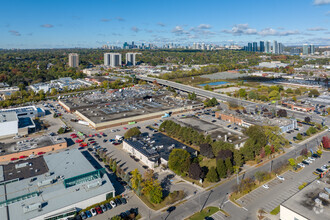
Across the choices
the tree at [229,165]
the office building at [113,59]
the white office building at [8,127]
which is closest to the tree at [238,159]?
the tree at [229,165]

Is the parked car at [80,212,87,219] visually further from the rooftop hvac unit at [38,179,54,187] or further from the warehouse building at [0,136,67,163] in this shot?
the warehouse building at [0,136,67,163]

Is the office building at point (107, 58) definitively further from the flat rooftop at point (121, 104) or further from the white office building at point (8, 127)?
the white office building at point (8, 127)

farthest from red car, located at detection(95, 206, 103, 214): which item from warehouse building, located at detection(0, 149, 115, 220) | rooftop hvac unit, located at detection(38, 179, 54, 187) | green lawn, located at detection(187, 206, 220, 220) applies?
green lawn, located at detection(187, 206, 220, 220)

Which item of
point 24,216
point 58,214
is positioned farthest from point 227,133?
point 24,216

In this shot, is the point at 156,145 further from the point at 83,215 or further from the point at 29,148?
the point at 29,148

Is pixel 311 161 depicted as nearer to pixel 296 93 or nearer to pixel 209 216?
pixel 209 216

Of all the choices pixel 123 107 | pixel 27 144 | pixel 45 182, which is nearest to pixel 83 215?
pixel 45 182
